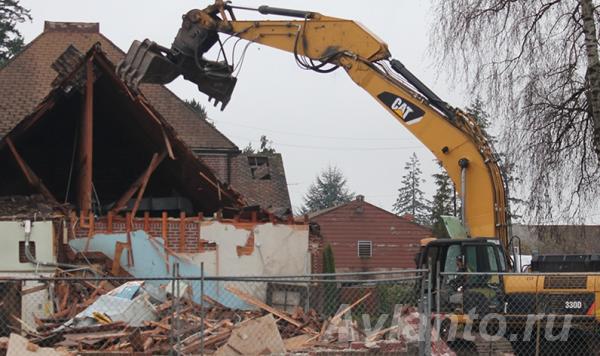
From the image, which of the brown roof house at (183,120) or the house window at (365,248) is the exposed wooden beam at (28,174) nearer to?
the brown roof house at (183,120)

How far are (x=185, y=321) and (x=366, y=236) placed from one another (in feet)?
112

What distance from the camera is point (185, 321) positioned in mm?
12359

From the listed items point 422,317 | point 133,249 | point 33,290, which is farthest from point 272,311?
point 133,249

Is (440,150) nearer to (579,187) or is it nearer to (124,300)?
(579,187)

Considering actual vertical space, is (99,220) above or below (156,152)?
below

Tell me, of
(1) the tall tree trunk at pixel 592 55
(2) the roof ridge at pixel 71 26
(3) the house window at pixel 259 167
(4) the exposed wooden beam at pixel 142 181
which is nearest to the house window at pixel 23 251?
(4) the exposed wooden beam at pixel 142 181

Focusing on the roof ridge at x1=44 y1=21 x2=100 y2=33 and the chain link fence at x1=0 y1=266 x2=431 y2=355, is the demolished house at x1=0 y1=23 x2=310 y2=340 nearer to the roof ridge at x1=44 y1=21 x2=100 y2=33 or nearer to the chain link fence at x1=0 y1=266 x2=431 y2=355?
the chain link fence at x1=0 y1=266 x2=431 y2=355

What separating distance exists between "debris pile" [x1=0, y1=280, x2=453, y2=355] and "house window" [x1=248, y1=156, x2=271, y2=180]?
14.6 metres

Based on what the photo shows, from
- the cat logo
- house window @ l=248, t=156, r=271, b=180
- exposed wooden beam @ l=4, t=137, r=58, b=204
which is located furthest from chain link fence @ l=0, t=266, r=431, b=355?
house window @ l=248, t=156, r=271, b=180

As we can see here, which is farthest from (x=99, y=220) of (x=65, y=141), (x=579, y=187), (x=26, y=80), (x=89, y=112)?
(x=26, y=80)

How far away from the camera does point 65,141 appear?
2106cm

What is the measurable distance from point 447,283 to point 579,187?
3.95 m

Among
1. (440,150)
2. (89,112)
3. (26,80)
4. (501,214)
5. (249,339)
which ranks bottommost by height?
(249,339)

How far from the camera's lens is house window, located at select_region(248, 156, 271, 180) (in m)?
29.0
